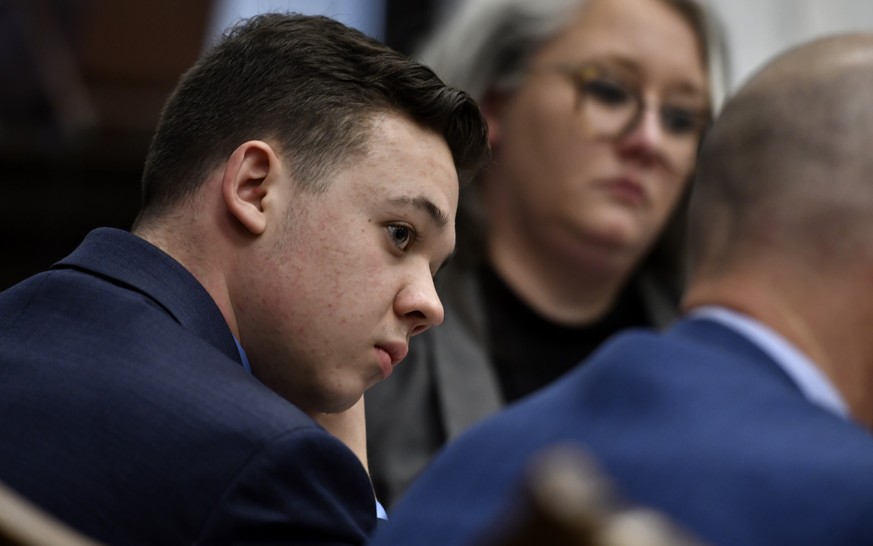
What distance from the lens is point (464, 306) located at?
9.99ft

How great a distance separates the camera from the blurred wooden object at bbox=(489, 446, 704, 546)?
2.17ft

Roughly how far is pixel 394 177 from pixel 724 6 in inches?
155

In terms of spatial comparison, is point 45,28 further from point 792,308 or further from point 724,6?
point 792,308

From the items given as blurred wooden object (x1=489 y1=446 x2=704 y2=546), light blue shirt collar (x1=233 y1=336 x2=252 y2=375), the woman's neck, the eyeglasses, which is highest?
blurred wooden object (x1=489 y1=446 x2=704 y2=546)

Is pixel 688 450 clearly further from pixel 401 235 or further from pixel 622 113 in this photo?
pixel 622 113

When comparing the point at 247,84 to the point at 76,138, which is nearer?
the point at 247,84

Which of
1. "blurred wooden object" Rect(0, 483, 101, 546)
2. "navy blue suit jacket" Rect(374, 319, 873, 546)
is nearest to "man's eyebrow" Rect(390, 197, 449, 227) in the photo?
"navy blue suit jacket" Rect(374, 319, 873, 546)

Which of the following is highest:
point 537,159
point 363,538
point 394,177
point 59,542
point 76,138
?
point 59,542

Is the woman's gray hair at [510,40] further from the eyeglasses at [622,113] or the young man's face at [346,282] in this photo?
the young man's face at [346,282]

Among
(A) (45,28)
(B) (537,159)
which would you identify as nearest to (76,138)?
(A) (45,28)

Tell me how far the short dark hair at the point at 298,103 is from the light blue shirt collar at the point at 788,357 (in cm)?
74

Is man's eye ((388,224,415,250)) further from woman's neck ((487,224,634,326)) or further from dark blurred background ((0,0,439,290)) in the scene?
dark blurred background ((0,0,439,290))

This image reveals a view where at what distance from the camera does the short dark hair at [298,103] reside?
186cm

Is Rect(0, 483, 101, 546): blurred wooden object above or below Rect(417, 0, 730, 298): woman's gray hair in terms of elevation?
above
